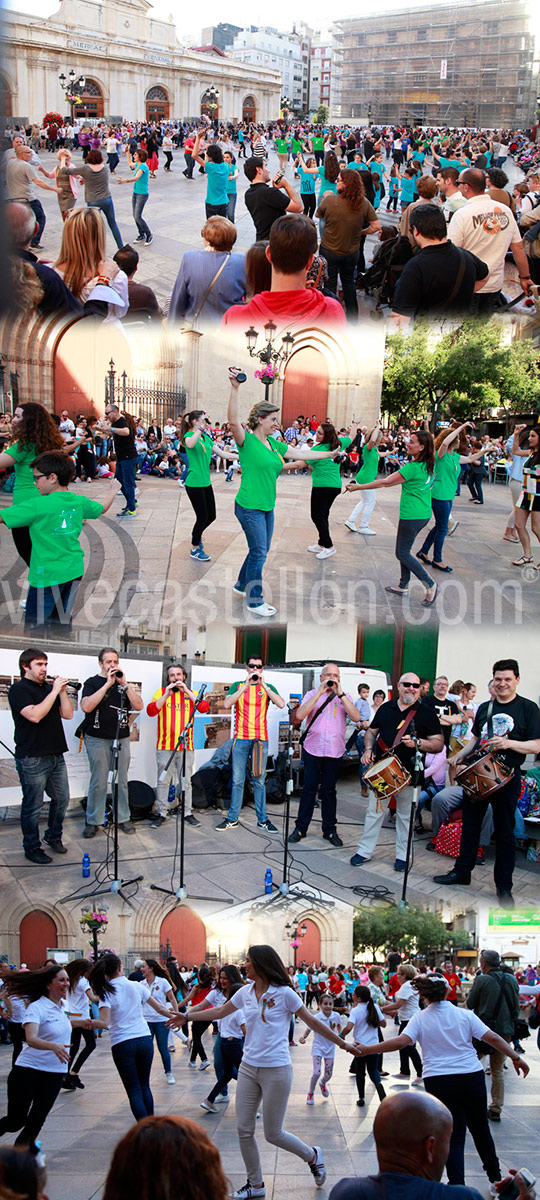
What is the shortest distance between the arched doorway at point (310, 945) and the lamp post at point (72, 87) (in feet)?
21.8

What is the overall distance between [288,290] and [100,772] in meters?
3.82

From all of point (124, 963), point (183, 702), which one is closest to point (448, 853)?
point (183, 702)

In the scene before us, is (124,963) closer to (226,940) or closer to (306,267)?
(226,940)

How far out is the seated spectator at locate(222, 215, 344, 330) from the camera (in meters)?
6.68

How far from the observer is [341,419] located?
685 cm

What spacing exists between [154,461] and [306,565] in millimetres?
1766

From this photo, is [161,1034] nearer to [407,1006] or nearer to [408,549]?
[407,1006]

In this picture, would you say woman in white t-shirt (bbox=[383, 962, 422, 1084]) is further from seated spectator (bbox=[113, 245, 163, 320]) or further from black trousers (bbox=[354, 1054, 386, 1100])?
seated spectator (bbox=[113, 245, 163, 320])

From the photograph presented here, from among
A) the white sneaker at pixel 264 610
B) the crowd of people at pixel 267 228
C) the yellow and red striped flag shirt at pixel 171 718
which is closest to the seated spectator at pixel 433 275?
the crowd of people at pixel 267 228

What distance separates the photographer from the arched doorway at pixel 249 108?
26.5 feet

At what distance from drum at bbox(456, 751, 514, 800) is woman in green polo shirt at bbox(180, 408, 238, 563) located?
2487mm

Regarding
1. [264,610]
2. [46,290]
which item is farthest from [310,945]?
[46,290]

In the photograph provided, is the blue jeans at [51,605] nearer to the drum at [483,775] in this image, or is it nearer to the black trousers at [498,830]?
the drum at [483,775]

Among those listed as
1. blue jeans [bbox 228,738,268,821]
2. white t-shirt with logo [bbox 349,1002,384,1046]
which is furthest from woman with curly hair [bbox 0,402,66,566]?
white t-shirt with logo [bbox 349,1002,384,1046]
